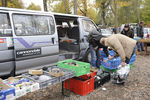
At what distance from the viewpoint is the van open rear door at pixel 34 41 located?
3912 mm

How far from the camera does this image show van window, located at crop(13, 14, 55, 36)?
13.0ft

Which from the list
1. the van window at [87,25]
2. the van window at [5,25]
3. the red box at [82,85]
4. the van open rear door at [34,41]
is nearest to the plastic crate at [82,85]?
the red box at [82,85]

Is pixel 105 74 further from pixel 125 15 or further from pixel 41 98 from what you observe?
pixel 125 15

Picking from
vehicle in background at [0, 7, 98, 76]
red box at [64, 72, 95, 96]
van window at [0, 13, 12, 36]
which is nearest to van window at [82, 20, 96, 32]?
vehicle in background at [0, 7, 98, 76]

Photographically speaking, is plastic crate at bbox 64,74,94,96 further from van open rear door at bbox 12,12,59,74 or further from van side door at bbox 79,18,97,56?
van side door at bbox 79,18,97,56

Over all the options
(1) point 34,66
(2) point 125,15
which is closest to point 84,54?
(1) point 34,66

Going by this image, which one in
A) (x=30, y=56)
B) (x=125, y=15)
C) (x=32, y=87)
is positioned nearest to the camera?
(x=32, y=87)

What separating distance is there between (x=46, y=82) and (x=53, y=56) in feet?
7.81

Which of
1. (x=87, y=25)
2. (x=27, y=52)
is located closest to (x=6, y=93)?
(x=27, y=52)

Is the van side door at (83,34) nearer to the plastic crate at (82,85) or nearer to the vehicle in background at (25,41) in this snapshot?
the vehicle in background at (25,41)

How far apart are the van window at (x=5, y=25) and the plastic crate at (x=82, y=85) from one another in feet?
6.98

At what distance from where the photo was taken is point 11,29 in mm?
3785

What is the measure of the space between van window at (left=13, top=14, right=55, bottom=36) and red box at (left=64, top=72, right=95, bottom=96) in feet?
6.34

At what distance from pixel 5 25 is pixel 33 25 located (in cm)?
84
